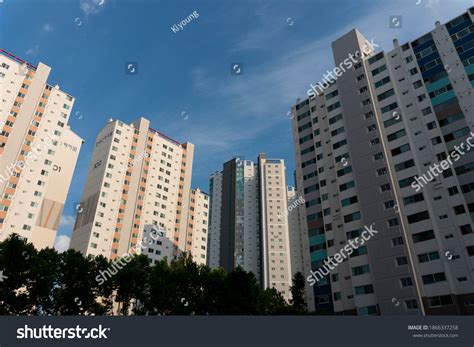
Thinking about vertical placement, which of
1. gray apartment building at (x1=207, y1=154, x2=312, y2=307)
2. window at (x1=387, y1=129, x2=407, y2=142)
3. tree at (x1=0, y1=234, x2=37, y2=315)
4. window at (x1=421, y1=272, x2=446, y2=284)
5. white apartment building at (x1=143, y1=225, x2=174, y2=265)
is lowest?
tree at (x1=0, y1=234, x2=37, y2=315)

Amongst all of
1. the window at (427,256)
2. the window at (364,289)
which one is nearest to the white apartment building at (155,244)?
the window at (364,289)

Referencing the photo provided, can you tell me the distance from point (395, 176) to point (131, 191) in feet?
221

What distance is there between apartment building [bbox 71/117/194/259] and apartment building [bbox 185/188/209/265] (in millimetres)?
2832

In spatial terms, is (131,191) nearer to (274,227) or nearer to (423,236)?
(274,227)

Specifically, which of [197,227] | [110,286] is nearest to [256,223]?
[197,227]

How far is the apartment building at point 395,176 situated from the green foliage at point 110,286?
14337 mm

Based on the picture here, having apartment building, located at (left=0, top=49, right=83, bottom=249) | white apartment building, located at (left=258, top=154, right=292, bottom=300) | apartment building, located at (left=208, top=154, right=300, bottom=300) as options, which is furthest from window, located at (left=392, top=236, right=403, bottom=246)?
apartment building, located at (left=208, top=154, right=300, bottom=300)

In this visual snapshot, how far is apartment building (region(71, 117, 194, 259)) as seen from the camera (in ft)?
292

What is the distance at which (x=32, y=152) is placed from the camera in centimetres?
Result: 7900

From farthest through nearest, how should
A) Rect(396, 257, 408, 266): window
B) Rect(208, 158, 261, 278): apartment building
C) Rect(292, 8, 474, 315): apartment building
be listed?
Rect(208, 158, 261, 278): apartment building → Rect(396, 257, 408, 266): window → Rect(292, 8, 474, 315): apartment building

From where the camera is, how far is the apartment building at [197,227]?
10594 centimetres

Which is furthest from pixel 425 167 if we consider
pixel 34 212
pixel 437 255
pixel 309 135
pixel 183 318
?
pixel 34 212

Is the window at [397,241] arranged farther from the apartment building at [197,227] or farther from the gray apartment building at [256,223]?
the gray apartment building at [256,223]

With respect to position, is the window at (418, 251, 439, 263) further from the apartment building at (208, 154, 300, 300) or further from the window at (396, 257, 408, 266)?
the apartment building at (208, 154, 300, 300)
